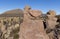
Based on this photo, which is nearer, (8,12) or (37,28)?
(37,28)

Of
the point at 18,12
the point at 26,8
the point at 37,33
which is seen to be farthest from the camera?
the point at 18,12

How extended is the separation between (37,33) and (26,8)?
3714mm

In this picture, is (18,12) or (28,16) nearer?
(28,16)

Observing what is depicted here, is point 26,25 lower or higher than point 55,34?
higher

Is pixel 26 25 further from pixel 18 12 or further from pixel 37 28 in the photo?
pixel 18 12

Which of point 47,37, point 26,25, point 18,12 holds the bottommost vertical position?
point 18,12

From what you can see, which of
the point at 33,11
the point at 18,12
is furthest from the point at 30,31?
the point at 18,12

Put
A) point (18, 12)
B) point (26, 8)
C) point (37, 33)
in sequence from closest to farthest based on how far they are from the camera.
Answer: point (37, 33) < point (26, 8) < point (18, 12)

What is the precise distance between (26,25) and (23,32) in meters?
0.94

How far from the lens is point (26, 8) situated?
25.7 meters

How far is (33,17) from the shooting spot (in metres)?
24.7

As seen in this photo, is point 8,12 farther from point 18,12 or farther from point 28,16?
point 28,16

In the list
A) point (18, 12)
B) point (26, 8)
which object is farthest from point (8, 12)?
point (26, 8)

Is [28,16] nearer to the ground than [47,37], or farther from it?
farther from it
